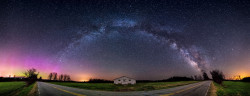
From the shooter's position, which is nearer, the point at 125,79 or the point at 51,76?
the point at 125,79

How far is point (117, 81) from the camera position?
7094 cm

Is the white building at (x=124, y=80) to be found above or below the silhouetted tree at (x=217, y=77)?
below

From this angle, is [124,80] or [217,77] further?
[124,80]

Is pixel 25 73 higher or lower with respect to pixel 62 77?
higher

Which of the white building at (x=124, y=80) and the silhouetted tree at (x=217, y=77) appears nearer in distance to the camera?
the silhouetted tree at (x=217, y=77)

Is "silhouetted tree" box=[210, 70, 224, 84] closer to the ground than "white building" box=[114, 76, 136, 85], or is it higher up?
higher up

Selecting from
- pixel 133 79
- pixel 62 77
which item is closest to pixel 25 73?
pixel 133 79

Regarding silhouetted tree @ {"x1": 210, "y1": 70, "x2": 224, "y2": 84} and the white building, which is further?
A: the white building

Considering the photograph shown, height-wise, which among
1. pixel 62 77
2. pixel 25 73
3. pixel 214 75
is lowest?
pixel 62 77

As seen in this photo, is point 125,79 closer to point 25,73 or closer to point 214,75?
point 214,75

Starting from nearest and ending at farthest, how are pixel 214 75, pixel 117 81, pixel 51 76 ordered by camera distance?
1. pixel 214 75
2. pixel 117 81
3. pixel 51 76

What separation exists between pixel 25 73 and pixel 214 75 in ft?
268

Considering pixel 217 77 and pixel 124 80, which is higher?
pixel 217 77

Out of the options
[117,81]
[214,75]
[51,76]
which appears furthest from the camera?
[51,76]
